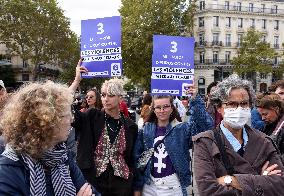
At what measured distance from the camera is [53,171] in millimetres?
2605

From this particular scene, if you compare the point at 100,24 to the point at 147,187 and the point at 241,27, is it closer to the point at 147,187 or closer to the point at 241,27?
the point at 147,187

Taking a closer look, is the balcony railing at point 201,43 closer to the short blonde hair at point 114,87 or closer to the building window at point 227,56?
the building window at point 227,56

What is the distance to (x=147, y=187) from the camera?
14.6 feet

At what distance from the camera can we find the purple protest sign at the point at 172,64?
599 centimetres

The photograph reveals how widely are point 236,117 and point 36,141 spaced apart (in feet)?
5.39

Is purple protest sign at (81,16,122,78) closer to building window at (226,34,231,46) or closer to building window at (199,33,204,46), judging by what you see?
building window at (199,33,204,46)

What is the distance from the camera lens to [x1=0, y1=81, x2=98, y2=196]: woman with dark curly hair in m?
2.43

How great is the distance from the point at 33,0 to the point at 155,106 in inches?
1744

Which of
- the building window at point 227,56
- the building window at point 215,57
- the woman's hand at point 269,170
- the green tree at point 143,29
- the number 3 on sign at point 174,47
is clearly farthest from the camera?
the building window at point 227,56

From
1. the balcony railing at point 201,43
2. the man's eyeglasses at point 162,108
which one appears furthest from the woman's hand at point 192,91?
the balcony railing at point 201,43

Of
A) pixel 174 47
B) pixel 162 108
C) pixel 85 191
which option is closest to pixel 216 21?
pixel 174 47

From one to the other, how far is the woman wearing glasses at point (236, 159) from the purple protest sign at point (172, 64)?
245cm

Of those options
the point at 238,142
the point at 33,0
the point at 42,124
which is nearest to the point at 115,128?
the point at 238,142

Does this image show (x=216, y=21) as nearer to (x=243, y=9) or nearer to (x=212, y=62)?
(x=243, y=9)
